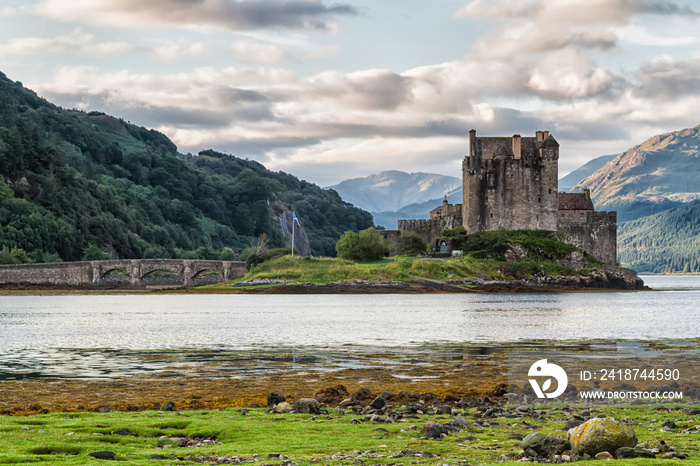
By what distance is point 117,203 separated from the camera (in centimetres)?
13700

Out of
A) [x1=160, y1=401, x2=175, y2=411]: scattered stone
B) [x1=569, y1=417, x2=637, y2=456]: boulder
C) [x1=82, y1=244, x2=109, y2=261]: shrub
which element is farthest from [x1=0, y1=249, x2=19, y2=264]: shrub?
[x1=569, y1=417, x2=637, y2=456]: boulder

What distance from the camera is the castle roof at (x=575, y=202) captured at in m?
95.7

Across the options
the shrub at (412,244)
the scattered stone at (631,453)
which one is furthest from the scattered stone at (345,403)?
the shrub at (412,244)

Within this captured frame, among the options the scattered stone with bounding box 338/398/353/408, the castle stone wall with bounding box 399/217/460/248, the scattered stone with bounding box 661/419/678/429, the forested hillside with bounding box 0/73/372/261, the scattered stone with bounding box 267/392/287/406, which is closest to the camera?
the scattered stone with bounding box 661/419/678/429

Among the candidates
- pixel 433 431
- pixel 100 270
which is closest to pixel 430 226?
pixel 100 270

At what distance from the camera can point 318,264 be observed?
89.4 metres

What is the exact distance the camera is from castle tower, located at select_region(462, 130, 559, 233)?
92.4 meters

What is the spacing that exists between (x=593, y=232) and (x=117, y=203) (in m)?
81.9

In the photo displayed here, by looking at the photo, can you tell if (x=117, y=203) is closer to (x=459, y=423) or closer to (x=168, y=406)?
(x=168, y=406)

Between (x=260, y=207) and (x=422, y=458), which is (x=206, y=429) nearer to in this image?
(x=422, y=458)

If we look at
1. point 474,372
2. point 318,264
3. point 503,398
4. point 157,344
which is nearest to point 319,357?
point 474,372

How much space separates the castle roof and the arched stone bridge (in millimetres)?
39858

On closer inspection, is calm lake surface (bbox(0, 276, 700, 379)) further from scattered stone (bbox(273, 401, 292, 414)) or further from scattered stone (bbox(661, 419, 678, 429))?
scattered stone (bbox(661, 419, 678, 429))

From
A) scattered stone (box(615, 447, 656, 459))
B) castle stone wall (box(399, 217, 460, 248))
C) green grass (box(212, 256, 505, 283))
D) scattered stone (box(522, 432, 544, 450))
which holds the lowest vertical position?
scattered stone (box(615, 447, 656, 459))
